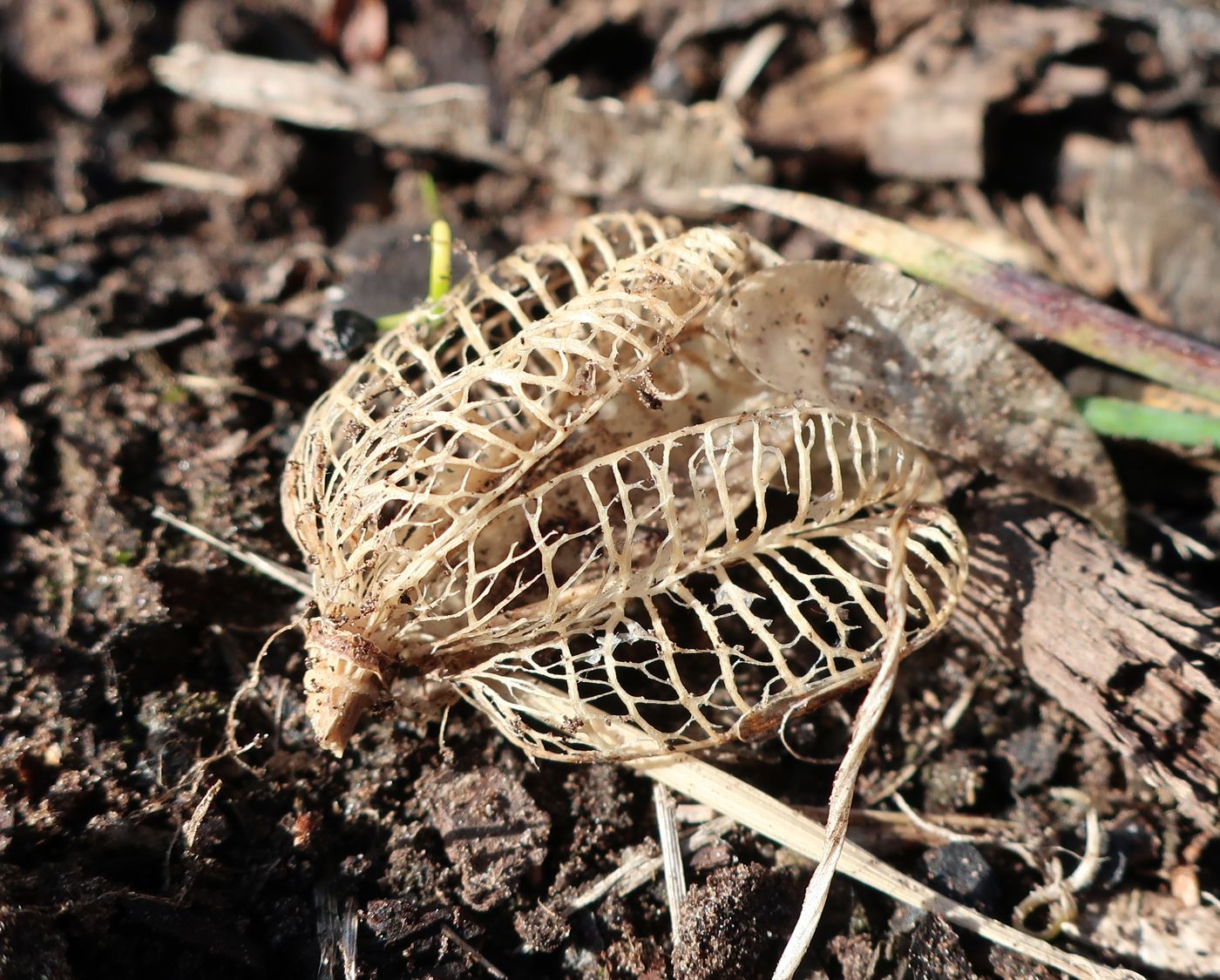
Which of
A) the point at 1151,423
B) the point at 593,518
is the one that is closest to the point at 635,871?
the point at 593,518

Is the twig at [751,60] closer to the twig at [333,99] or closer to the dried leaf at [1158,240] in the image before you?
the twig at [333,99]

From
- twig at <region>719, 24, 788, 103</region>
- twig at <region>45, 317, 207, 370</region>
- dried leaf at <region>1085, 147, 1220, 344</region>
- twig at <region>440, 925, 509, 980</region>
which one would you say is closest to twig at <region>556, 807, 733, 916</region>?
twig at <region>440, 925, 509, 980</region>

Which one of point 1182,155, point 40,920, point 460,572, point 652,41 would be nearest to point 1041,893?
point 460,572

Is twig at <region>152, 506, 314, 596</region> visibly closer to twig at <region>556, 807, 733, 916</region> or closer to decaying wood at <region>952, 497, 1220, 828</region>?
twig at <region>556, 807, 733, 916</region>

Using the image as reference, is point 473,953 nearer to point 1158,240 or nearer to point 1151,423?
point 1151,423

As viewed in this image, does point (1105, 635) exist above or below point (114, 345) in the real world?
below

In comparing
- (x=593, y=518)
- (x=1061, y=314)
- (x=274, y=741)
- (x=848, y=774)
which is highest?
(x=1061, y=314)
